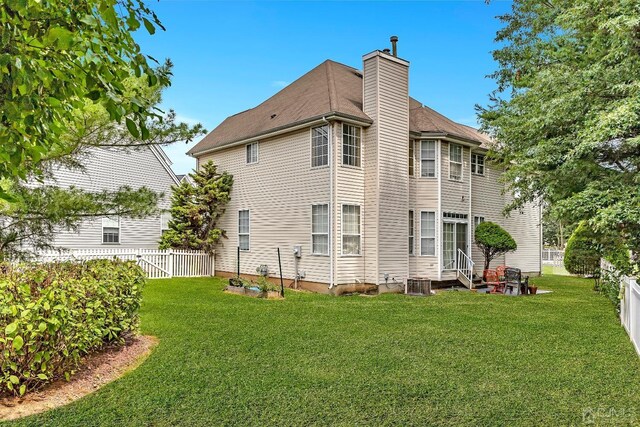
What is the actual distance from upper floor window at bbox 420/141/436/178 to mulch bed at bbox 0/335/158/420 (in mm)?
11233

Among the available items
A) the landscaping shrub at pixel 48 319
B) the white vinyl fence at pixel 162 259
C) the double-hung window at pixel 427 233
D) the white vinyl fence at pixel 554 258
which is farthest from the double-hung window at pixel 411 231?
the white vinyl fence at pixel 554 258

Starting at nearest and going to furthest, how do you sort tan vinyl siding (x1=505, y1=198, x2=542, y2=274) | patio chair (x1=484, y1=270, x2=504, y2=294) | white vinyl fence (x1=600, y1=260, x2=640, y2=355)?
white vinyl fence (x1=600, y1=260, x2=640, y2=355), patio chair (x1=484, y1=270, x2=504, y2=294), tan vinyl siding (x1=505, y1=198, x2=542, y2=274)

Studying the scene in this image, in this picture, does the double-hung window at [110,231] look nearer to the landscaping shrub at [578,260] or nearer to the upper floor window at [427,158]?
the upper floor window at [427,158]

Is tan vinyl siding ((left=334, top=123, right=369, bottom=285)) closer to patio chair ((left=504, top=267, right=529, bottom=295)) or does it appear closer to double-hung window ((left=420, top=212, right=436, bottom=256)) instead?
double-hung window ((left=420, top=212, right=436, bottom=256))

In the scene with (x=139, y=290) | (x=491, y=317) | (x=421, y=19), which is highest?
(x=421, y=19)

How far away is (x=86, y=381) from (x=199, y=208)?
1238cm

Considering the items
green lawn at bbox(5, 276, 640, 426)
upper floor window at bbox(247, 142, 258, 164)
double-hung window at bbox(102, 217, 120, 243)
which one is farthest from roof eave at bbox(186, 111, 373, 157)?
double-hung window at bbox(102, 217, 120, 243)

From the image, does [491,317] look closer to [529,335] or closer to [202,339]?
[529,335]

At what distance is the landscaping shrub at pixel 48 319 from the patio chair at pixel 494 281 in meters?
12.3

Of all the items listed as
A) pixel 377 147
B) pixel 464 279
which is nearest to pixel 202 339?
pixel 377 147

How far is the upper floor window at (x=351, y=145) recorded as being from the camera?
13.5m

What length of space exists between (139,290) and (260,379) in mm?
2636

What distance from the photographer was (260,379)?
203 inches

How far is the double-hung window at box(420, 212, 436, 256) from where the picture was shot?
1502cm
